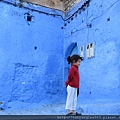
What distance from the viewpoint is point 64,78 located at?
9078mm

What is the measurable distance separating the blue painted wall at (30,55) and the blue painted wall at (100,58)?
1.12 metres

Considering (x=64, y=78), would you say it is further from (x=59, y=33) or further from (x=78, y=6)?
(x=78, y=6)

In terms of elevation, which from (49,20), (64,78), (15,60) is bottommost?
(64,78)

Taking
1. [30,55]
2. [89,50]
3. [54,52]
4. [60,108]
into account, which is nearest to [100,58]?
[89,50]

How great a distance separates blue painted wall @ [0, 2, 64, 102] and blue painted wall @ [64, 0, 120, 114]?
1120 millimetres

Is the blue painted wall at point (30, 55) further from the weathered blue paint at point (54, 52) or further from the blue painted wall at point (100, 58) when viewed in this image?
the blue painted wall at point (100, 58)

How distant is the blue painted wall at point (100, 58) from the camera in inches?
241

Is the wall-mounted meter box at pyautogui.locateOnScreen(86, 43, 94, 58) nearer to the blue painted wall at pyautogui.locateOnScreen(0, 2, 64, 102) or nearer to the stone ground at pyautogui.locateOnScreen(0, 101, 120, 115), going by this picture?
the stone ground at pyautogui.locateOnScreen(0, 101, 120, 115)

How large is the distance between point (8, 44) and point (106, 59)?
3.61 meters

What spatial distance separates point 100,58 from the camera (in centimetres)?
689

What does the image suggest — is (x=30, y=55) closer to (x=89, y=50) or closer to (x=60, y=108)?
(x=89, y=50)

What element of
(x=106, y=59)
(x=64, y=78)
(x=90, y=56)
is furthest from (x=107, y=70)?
(x=64, y=78)

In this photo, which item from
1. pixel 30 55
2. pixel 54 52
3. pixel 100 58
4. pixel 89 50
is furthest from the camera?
pixel 54 52

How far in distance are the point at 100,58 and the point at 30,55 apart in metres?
2.87
